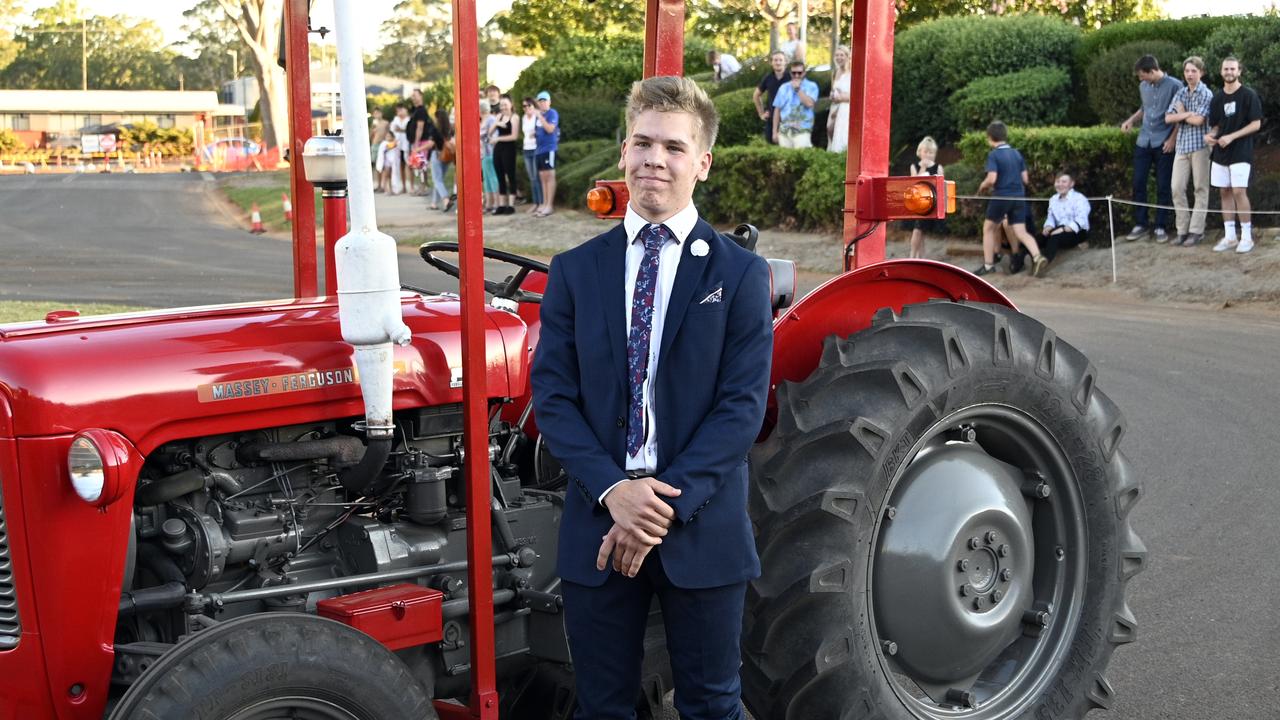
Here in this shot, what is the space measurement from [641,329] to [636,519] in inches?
16.1

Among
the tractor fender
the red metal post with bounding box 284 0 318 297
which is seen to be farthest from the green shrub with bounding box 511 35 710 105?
the tractor fender

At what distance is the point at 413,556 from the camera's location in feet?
11.0

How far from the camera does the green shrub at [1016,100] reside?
18.1 metres

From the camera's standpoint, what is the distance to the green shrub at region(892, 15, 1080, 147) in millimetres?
19203

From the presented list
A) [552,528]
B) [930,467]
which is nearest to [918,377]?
[930,467]

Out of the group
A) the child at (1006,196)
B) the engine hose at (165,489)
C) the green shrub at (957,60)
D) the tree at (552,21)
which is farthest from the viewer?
the tree at (552,21)

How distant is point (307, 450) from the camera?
320 cm

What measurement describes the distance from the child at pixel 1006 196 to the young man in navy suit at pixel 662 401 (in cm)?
1245

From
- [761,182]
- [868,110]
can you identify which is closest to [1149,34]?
[761,182]

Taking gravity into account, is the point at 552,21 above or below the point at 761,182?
above

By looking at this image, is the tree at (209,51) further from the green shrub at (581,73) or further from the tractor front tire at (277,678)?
the tractor front tire at (277,678)

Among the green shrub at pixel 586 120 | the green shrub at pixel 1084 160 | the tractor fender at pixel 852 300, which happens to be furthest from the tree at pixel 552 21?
the tractor fender at pixel 852 300

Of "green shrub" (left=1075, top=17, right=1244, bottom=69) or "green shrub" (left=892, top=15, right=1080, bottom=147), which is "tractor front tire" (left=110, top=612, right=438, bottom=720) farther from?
"green shrub" (left=892, top=15, right=1080, bottom=147)

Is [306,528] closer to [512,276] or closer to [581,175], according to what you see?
[512,276]
